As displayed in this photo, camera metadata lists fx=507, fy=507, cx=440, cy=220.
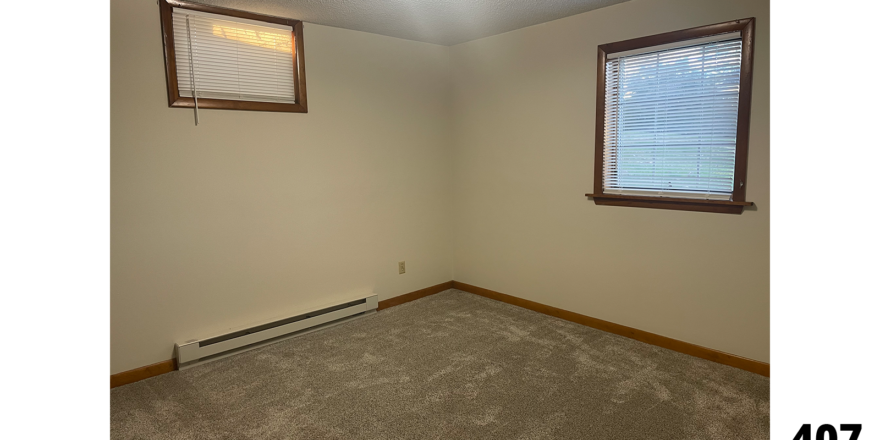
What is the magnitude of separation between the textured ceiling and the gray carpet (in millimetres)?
2259

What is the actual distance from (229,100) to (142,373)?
1.78 meters

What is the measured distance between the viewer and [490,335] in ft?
Result: 12.0

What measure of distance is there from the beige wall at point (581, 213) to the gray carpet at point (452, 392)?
1.04ft

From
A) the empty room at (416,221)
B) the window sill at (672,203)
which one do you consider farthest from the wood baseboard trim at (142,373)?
the window sill at (672,203)

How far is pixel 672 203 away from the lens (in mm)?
3221

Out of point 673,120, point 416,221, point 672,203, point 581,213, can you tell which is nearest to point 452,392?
point 581,213

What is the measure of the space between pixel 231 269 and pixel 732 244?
3.16 meters

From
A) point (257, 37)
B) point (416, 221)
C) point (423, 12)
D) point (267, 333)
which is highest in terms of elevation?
point (423, 12)

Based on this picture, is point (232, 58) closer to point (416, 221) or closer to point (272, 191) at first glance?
point (272, 191)

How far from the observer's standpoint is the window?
9.46 feet

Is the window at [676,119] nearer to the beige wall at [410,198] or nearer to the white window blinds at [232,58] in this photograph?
the beige wall at [410,198]
